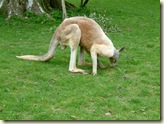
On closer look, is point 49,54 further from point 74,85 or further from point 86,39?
point 74,85

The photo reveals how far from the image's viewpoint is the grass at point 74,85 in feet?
20.5

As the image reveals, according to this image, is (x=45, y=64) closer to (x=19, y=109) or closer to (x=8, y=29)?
(x=19, y=109)

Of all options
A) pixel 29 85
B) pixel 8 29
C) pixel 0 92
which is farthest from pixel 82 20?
pixel 8 29

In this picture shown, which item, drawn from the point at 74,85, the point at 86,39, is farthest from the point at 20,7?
the point at 74,85

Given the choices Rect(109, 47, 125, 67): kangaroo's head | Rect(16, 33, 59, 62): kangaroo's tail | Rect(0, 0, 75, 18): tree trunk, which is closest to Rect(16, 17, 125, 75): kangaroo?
Rect(109, 47, 125, 67): kangaroo's head

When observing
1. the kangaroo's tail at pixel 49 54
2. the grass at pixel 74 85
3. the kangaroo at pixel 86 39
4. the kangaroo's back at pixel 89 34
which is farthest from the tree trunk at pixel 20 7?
the kangaroo's back at pixel 89 34

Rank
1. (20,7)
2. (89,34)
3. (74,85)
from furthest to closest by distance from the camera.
Answer: (20,7) → (89,34) → (74,85)

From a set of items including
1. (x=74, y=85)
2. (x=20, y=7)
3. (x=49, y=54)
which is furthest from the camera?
(x=20, y=7)

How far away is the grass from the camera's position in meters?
6.25

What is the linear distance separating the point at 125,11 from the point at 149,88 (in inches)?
488

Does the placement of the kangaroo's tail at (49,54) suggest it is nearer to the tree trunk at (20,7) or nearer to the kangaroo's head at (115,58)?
the kangaroo's head at (115,58)

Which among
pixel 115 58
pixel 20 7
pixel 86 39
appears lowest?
pixel 115 58

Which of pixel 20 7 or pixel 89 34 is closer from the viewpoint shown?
pixel 89 34

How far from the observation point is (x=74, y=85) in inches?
299
